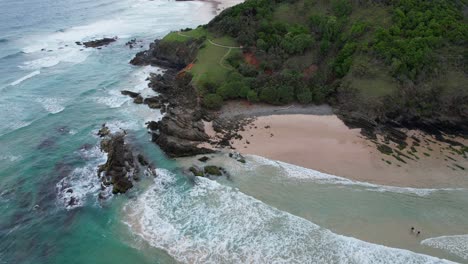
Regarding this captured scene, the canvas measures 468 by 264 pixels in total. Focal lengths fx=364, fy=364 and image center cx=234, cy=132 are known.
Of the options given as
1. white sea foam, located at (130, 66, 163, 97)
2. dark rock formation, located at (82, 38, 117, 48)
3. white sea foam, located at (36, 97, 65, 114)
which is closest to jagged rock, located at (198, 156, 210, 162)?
white sea foam, located at (130, 66, 163, 97)

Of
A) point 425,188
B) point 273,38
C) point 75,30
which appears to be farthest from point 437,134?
point 75,30

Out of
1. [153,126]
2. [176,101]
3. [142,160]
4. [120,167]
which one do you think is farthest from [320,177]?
[176,101]

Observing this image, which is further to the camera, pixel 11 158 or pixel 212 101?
pixel 212 101

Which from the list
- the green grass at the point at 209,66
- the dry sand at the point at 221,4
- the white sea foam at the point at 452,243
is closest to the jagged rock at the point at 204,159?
the green grass at the point at 209,66

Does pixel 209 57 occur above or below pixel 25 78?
above

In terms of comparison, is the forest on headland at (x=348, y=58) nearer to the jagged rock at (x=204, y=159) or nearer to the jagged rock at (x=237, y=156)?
the jagged rock at (x=237, y=156)

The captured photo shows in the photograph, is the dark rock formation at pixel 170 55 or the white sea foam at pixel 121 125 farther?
the dark rock formation at pixel 170 55

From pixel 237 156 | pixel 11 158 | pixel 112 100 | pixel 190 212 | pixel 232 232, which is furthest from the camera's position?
pixel 112 100

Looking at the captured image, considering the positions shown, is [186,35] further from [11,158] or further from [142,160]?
[11,158]
